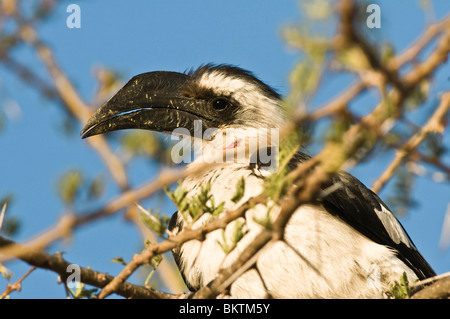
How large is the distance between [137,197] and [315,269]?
2.35m

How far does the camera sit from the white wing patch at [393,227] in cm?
423

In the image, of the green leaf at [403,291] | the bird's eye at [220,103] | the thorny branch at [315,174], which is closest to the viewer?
the thorny branch at [315,174]

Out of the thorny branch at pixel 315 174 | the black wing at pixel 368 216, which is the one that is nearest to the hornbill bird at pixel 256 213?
the black wing at pixel 368 216

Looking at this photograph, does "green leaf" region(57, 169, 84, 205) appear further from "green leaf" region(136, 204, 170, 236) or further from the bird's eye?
the bird's eye

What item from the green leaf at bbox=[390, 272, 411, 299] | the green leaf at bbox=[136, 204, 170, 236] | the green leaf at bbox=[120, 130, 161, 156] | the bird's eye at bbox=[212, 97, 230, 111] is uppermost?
the bird's eye at bbox=[212, 97, 230, 111]

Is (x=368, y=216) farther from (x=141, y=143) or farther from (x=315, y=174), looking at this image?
(x=315, y=174)

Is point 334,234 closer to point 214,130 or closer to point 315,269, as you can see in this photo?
point 315,269

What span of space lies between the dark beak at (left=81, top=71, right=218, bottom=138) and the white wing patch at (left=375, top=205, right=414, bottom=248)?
1.50 m

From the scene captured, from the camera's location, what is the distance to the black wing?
160 inches

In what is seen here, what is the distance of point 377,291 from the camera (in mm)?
3680

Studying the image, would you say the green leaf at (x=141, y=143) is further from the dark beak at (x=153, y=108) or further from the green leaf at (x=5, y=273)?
the green leaf at (x=5, y=273)

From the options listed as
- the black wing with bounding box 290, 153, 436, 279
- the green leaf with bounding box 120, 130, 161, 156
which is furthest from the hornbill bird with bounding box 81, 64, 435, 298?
the green leaf with bounding box 120, 130, 161, 156

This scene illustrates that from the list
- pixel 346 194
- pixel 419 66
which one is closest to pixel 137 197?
pixel 419 66

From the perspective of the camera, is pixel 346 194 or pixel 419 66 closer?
pixel 419 66
